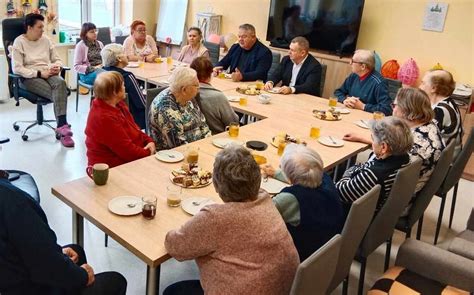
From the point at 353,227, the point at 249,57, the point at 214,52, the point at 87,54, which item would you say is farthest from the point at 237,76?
the point at 353,227

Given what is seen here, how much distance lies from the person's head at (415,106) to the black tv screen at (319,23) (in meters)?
2.84

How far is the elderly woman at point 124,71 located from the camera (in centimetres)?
366

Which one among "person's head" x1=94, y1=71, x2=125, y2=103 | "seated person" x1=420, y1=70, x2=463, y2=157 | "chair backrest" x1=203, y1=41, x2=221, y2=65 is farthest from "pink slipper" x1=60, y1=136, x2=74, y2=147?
"seated person" x1=420, y1=70, x2=463, y2=157

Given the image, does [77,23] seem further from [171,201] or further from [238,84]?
[171,201]

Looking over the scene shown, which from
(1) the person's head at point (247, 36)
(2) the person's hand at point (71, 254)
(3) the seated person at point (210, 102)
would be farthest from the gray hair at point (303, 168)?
(1) the person's head at point (247, 36)

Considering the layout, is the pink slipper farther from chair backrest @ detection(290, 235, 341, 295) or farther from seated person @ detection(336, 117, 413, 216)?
chair backrest @ detection(290, 235, 341, 295)

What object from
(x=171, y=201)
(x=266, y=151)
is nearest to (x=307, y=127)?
(x=266, y=151)

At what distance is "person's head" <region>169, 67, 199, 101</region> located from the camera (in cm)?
279

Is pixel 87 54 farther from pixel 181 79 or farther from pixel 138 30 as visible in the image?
pixel 181 79

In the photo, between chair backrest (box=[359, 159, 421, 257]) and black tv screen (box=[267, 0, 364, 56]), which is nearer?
chair backrest (box=[359, 159, 421, 257])

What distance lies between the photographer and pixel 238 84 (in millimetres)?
4559

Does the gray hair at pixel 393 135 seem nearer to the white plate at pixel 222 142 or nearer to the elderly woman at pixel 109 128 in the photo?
the white plate at pixel 222 142

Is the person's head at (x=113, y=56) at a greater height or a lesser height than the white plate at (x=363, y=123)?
greater

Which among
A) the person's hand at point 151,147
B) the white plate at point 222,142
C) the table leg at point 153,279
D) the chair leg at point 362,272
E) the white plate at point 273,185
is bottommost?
the chair leg at point 362,272
